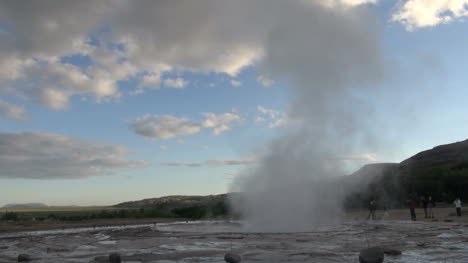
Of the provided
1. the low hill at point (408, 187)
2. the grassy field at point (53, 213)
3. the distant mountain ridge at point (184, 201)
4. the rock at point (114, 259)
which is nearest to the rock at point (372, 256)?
the rock at point (114, 259)

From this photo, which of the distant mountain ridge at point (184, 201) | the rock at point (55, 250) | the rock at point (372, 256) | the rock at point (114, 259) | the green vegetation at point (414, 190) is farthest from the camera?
the distant mountain ridge at point (184, 201)

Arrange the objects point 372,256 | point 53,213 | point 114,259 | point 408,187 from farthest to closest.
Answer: point 53,213
point 408,187
point 114,259
point 372,256

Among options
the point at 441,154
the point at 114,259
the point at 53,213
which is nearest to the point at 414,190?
the point at 114,259

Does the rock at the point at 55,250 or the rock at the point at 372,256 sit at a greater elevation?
the rock at the point at 372,256

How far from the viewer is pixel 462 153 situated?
114 meters

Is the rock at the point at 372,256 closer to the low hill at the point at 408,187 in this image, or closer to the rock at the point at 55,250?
the rock at the point at 55,250

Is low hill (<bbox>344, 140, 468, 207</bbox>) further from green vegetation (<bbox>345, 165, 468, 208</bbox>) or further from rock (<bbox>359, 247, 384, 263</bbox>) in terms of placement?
rock (<bbox>359, 247, 384, 263</bbox>)

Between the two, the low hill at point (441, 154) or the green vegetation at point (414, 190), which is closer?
the green vegetation at point (414, 190)

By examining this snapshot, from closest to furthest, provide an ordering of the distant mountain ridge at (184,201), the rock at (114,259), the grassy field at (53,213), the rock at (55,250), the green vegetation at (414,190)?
the rock at (114,259)
the rock at (55,250)
the green vegetation at (414,190)
the grassy field at (53,213)
the distant mountain ridge at (184,201)

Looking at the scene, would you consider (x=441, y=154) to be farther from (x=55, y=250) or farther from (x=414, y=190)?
(x=55, y=250)

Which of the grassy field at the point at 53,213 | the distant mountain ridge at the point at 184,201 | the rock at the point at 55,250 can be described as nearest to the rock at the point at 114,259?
the rock at the point at 55,250

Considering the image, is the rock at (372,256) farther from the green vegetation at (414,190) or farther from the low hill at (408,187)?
the green vegetation at (414,190)

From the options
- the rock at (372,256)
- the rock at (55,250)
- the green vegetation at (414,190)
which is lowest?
the rock at (55,250)

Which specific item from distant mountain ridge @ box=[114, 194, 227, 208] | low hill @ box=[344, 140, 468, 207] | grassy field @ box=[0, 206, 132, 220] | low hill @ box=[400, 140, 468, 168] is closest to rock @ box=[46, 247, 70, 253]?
grassy field @ box=[0, 206, 132, 220]
